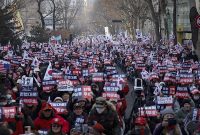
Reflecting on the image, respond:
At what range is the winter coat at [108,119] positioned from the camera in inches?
399

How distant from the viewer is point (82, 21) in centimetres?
14662

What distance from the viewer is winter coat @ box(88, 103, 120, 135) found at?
1013 cm

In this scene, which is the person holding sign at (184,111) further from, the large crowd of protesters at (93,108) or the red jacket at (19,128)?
the red jacket at (19,128)

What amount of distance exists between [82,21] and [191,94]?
13171 cm

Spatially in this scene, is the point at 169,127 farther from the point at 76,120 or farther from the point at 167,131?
the point at 76,120

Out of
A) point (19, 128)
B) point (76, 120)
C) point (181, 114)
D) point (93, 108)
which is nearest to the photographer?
point (19, 128)

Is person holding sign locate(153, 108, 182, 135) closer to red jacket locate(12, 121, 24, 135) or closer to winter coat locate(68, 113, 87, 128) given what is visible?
winter coat locate(68, 113, 87, 128)

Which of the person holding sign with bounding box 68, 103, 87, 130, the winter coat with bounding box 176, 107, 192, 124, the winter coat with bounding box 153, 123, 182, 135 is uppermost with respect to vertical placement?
the person holding sign with bounding box 68, 103, 87, 130

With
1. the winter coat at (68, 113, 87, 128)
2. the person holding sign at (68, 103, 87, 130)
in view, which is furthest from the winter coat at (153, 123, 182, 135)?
the person holding sign at (68, 103, 87, 130)

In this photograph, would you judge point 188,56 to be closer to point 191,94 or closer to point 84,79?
point 84,79

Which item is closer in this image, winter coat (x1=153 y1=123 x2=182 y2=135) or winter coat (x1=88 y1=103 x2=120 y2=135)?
winter coat (x1=153 y1=123 x2=182 y2=135)

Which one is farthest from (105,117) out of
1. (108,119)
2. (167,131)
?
(167,131)

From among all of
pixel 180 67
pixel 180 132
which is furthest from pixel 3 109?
pixel 180 67

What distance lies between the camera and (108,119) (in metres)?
10.2
